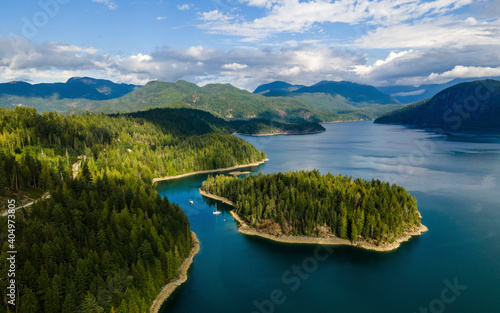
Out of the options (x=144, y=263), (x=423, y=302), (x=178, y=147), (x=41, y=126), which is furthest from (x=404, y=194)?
(x=41, y=126)

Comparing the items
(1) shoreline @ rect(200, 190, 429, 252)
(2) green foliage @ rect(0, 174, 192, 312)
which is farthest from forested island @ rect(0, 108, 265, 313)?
(1) shoreline @ rect(200, 190, 429, 252)

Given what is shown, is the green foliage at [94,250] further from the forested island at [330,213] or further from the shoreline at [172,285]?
the forested island at [330,213]

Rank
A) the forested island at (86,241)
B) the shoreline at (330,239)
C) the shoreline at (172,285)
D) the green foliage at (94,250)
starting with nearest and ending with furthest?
the green foliage at (94,250) → the forested island at (86,241) → the shoreline at (172,285) → the shoreline at (330,239)

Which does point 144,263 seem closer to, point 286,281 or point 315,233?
point 286,281

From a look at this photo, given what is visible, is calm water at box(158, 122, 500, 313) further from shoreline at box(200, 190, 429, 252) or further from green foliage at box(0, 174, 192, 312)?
green foliage at box(0, 174, 192, 312)

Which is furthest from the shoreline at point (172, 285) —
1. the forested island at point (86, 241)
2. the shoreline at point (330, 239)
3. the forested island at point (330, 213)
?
the forested island at point (330, 213)

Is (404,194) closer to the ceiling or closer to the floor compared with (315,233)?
closer to the ceiling

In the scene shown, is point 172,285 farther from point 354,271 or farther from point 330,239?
point 330,239

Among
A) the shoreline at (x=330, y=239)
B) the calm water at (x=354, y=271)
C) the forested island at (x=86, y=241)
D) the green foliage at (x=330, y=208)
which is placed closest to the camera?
the forested island at (x=86, y=241)
